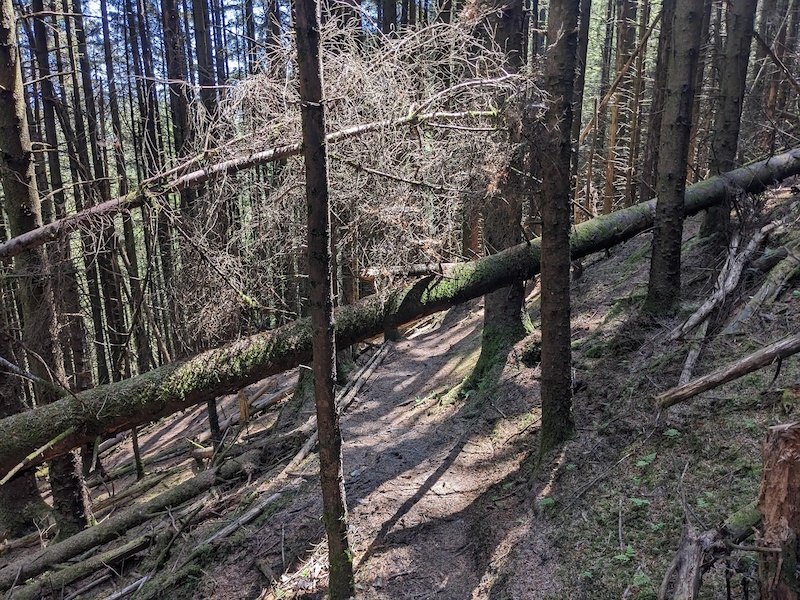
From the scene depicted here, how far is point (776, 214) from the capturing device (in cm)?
735

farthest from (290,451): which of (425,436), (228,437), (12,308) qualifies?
(12,308)

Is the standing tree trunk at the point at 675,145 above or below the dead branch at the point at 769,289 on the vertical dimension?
above

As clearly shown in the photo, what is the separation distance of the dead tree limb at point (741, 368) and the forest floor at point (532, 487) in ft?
A: 1.44

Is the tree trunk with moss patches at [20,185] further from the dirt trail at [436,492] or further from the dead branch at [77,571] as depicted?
→ the dirt trail at [436,492]

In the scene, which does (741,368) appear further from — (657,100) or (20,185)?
(657,100)

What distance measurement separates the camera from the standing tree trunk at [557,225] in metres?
4.60

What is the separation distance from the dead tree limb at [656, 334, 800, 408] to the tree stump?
4.80 feet

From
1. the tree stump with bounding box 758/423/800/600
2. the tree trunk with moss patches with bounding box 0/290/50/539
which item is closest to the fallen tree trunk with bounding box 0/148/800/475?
the tree stump with bounding box 758/423/800/600

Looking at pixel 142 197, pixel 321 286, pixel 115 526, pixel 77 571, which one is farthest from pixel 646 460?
pixel 115 526

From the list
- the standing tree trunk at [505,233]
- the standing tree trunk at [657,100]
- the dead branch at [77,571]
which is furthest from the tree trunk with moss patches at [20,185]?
the standing tree trunk at [657,100]

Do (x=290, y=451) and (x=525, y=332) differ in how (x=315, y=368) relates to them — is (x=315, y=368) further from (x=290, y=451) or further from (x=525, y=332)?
(x=525, y=332)

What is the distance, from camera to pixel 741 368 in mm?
3611

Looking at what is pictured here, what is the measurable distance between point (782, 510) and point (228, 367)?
164 inches

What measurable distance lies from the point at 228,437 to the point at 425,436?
584cm
